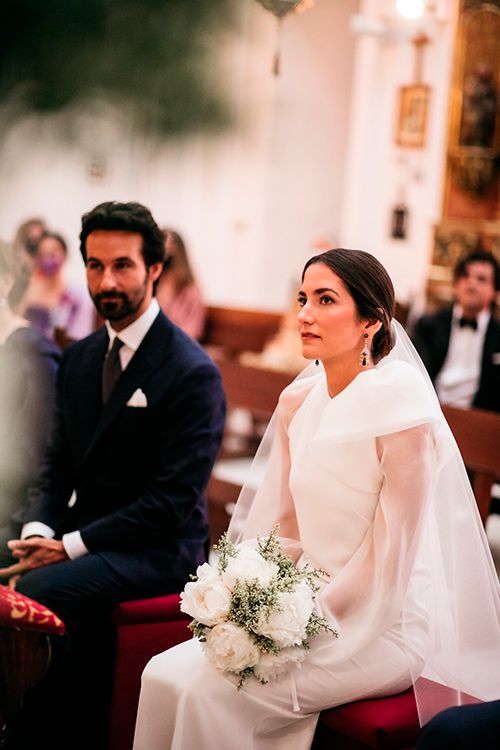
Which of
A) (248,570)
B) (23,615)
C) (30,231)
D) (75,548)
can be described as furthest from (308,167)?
(23,615)

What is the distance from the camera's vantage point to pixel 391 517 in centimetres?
231

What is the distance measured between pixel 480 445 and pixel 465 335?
1.94 meters

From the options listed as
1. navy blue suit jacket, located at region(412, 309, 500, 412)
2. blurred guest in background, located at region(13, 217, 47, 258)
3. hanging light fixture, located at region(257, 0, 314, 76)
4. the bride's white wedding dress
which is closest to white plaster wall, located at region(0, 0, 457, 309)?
blurred guest in background, located at region(13, 217, 47, 258)

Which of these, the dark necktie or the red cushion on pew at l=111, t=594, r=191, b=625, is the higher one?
the dark necktie

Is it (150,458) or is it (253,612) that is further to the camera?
(150,458)

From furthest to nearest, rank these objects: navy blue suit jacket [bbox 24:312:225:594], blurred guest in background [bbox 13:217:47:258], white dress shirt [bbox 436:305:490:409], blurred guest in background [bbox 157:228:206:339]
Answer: blurred guest in background [bbox 157:228:206:339] < white dress shirt [bbox 436:305:490:409] < blurred guest in background [bbox 13:217:47:258] < navy blue suit jacket [bbox 24:312:225:594]

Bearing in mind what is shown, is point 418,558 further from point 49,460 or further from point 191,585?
point 49,460

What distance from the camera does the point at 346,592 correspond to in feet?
7.70

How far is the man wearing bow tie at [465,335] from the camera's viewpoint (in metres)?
5.46

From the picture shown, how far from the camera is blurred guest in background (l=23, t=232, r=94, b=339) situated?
561 centimetres

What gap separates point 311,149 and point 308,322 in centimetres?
936

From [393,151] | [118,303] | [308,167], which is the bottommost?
[118,303]

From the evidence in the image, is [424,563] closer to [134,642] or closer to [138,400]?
[134,642]

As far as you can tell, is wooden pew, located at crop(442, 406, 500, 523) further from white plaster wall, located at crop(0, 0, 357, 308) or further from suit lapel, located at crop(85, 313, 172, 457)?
white plaster wall, located at crop(0, 0, 357, 308)
